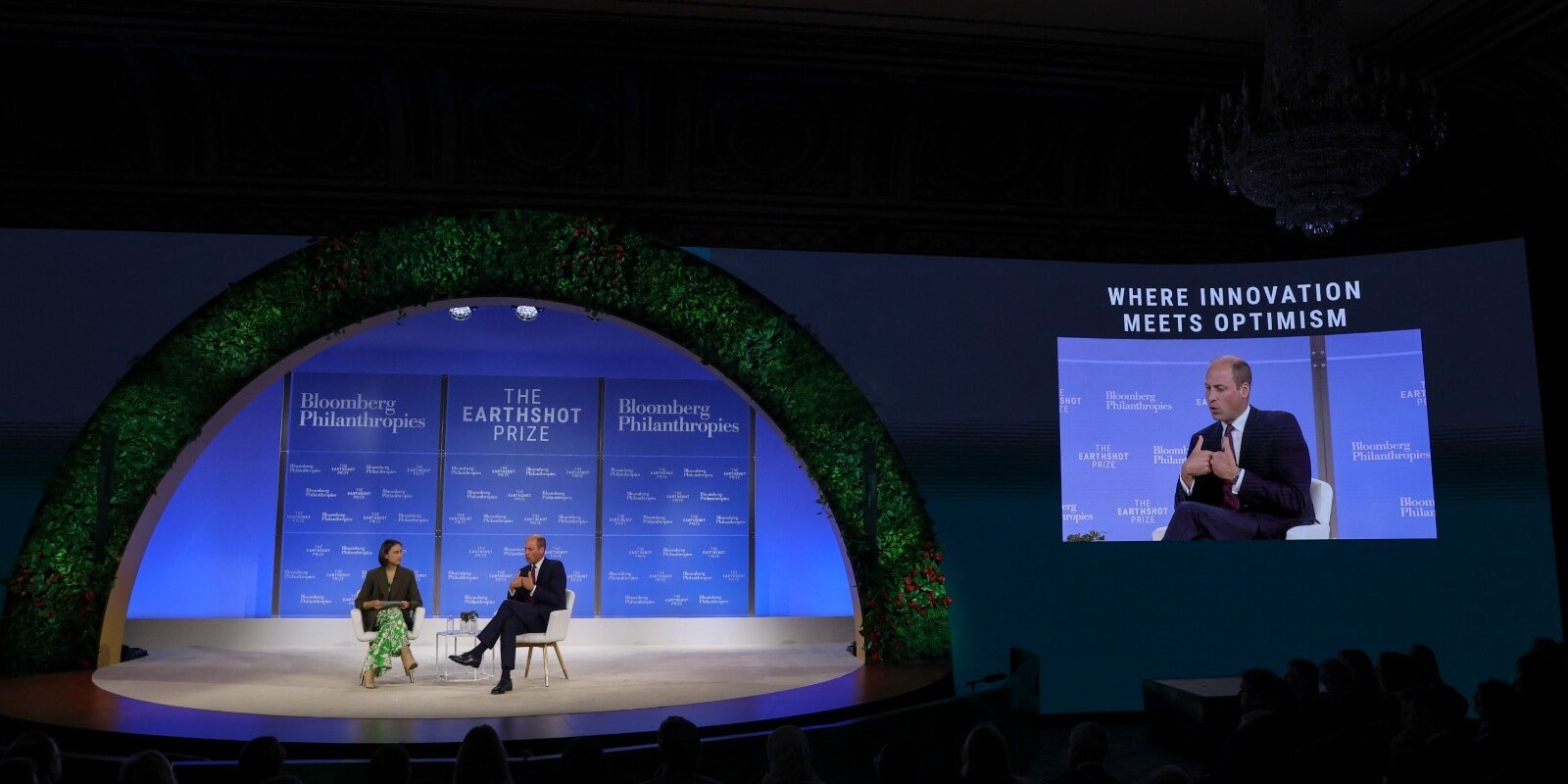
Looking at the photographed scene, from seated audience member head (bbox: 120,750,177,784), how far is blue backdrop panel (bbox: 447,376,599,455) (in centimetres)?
804

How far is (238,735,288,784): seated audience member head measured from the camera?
3.41 m

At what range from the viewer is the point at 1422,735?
415 centimetres

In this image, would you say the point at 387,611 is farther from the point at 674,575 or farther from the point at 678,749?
the point at 678,749

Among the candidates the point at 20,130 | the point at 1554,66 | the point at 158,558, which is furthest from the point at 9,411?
the point at 1554,66

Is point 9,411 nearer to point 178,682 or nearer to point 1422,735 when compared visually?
point 178,682

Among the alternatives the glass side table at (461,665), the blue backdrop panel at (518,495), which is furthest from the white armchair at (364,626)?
the blue backdrop panel at (518,495)

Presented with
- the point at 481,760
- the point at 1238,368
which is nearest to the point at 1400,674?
the point at 1238,368

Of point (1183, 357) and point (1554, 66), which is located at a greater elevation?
point (1554, 66)

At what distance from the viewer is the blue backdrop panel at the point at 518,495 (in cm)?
1098

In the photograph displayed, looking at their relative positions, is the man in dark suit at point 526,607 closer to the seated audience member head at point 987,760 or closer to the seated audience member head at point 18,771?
the seated audience member head at point 18,771

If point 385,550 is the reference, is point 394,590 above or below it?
below

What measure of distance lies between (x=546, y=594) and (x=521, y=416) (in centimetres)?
328

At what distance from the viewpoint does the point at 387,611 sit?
7941mm

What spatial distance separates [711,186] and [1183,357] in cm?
369
